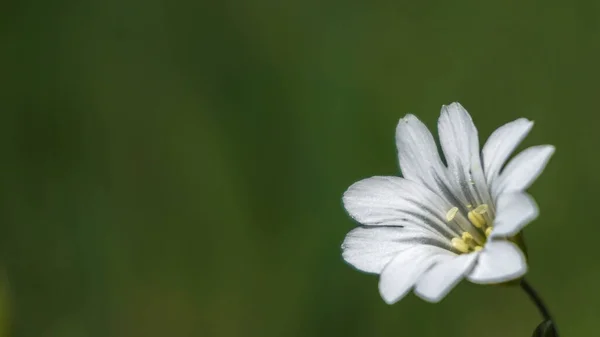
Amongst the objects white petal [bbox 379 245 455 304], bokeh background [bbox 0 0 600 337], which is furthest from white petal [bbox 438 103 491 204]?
bokeh background [bbox 0 0 600 337]

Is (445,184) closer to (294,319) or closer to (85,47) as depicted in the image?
(294,319)

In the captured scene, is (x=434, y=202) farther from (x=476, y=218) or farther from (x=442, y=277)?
(x=442, y=277)

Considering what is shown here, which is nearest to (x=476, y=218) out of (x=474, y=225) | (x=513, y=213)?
(x=474, y=225)

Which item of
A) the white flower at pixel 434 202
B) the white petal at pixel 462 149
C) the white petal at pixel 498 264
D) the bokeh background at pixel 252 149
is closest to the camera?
the white petal at pixel 498 264

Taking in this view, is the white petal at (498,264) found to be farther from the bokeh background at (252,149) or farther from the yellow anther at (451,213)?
the bokeh background at (252,149)

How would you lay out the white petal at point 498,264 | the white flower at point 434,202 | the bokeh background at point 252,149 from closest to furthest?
the white petal at point 498,264 → the white flower at point 434,202 → the bokeh background at point 252,149

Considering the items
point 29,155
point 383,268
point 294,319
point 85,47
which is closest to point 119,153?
point 29,155

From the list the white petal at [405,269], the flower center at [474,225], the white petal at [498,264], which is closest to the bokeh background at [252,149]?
the flower center at [474,225]
